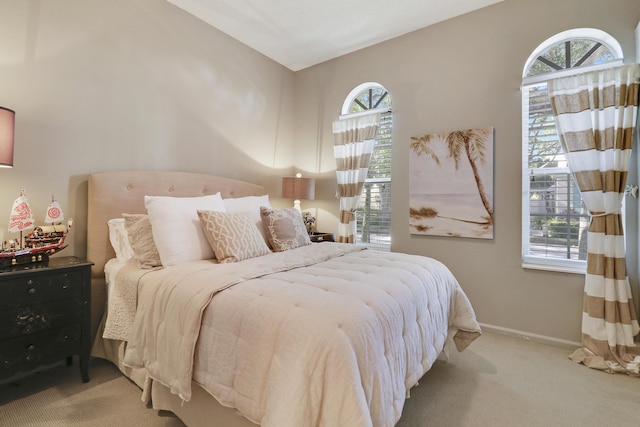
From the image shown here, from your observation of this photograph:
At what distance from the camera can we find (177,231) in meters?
2.03

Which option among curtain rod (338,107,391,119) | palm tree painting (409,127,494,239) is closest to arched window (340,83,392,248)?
curtain rod (338,107,391,119)

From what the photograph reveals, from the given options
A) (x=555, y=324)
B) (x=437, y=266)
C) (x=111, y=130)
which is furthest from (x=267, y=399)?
(x=555, y=324)

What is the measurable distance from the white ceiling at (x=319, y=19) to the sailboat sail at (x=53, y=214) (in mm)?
2082

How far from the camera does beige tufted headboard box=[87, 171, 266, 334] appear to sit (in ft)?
7.29

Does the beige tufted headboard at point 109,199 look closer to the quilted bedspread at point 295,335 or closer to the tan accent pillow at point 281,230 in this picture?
A: the quilted bedspread at point 295,335

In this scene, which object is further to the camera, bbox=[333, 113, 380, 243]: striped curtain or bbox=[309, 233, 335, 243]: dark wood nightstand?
bbox=[333, 113, 380, 243]: striped curtain

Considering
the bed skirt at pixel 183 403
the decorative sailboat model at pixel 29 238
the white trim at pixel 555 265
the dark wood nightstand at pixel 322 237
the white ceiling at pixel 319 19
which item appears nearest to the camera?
the bed skirt at pixel 183 403

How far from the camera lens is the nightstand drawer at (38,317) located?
63.6 inches

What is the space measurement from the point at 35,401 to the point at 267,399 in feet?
5.44

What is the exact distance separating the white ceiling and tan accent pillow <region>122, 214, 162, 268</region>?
6.89ft

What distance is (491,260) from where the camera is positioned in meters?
2.87

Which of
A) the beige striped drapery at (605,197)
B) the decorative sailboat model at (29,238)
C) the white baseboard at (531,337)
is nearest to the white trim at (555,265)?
the beige striped drapery at (605,197)

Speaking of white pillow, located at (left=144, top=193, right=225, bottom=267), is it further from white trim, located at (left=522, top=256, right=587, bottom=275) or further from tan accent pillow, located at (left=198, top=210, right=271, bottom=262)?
white trim, located at (left=522, top=256, right=587, bottom=275)

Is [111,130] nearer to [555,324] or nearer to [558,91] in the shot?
[558,91]
